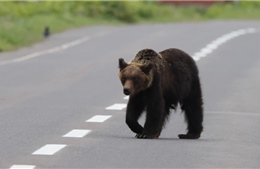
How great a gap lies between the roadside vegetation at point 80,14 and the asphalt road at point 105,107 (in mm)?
1430

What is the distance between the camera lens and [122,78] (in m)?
13.2

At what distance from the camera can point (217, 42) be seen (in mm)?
35625

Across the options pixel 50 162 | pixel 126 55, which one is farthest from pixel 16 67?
pixel 50 162

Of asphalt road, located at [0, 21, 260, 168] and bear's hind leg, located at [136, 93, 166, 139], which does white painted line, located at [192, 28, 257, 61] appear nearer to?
asphalt road, located at [0, 21, 260, 168]

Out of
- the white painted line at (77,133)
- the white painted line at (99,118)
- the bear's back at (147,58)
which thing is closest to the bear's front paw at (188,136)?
the bear's back at (147,58)

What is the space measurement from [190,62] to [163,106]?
1.09m

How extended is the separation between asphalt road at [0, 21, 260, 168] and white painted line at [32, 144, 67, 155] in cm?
7

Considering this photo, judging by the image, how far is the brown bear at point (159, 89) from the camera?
13.2 meters

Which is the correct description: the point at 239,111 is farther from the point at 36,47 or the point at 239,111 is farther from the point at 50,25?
the point at 50,25

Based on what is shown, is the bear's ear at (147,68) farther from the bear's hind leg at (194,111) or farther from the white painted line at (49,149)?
the bear's hind leg at (194,111)

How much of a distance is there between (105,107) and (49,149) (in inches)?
215

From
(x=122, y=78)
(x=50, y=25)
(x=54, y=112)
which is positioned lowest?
(x=50, y=25)

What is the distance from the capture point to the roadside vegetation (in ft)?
121

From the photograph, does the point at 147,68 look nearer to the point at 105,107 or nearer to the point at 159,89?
the point at 159,89
